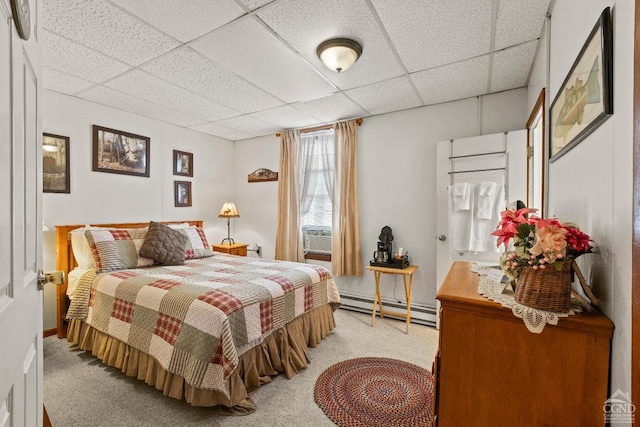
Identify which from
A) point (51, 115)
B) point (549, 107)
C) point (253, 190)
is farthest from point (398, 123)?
point (51, 115)

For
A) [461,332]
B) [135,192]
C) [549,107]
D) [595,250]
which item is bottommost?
[461,332]

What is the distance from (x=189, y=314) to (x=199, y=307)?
8cm

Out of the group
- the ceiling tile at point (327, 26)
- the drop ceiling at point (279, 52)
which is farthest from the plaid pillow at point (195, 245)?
the ceiling tile at point (327, 26)

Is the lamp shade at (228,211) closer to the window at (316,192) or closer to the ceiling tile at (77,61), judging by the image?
the window at (316,192)

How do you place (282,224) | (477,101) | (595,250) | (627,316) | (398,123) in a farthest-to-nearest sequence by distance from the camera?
(282,224)
(398,123)
(477,101)
(595,250)
(627,316)

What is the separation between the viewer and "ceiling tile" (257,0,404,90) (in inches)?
68.3

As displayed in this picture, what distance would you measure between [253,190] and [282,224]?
2.95 feet

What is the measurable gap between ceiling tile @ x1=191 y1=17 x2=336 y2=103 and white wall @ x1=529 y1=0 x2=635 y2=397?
1740 millimetres

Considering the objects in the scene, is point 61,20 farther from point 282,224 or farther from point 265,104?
point 282,224

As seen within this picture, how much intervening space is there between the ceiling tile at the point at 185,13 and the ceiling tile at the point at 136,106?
57.6 inches

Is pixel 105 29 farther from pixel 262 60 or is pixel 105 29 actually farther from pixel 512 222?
pixel 512 222

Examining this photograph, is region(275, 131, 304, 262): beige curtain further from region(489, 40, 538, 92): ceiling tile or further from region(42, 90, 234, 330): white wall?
region(489, 40, 538, 92): ceiling tile

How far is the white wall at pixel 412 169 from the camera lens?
3.08m

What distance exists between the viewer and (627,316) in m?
0.77
